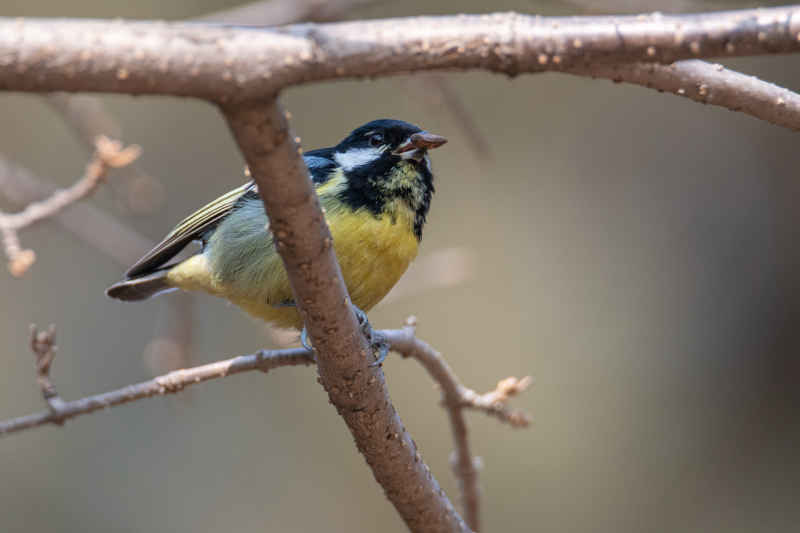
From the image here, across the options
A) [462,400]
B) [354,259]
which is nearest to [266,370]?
[354,259]

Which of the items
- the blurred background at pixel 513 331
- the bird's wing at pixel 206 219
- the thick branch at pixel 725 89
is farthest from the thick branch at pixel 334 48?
the blurred background at pixel 513 331

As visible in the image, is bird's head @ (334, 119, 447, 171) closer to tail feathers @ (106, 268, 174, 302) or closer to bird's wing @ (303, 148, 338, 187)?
bird's wing @ (303, 148, 338, 187)

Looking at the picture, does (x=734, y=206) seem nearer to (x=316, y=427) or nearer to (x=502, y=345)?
(x=502, y=345)

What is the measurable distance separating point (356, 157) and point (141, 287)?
110 centimetres

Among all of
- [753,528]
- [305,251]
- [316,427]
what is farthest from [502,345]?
[305,251]

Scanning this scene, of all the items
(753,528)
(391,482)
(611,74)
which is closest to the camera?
(611,74)

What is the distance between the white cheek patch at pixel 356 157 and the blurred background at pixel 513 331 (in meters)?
2.41

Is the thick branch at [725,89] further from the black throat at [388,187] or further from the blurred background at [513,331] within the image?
the blurred background at [513,331]

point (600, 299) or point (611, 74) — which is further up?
point (600, 299)

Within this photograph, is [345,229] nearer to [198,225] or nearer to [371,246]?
[371,246]

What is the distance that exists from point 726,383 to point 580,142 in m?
1.94

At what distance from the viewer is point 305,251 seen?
5.33ft

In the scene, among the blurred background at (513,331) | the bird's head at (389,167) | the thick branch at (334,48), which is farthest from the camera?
the blurred background at (513,331)

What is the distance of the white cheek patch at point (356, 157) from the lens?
3.21 m
